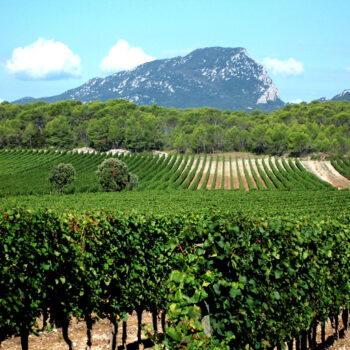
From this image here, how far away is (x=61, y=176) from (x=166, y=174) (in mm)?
20223

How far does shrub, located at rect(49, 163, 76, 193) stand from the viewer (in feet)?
140

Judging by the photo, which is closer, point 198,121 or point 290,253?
point 290,253

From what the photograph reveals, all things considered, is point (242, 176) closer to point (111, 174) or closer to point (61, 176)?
point (111, 174)

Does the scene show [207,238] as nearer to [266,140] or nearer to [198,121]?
[266,140]

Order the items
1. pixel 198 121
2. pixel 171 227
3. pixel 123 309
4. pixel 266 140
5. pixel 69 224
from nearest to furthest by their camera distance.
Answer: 1. pixel 69 224
2. pixel 123 309
3. pixel 171 227
4. pixel 266 140
5. pixel 198 121

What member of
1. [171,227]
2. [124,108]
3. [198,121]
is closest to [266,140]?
[198,121]

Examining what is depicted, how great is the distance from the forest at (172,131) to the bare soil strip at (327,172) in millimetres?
22707

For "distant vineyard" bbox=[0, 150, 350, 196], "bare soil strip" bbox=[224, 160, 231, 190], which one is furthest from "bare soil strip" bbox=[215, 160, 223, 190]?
"bare soil strip" bbox=[224, 160, 231, 190]

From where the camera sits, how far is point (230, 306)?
5.43m

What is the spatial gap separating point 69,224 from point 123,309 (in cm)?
241

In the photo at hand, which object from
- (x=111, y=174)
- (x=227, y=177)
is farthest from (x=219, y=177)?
(x=111, y=174)

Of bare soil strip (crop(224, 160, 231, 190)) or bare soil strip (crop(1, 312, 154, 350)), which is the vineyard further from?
bare soil strip (crop(224, 160, 231, 190))

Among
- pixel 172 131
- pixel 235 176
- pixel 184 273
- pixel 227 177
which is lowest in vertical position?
pixel 227 177

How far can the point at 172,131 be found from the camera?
120125mm
